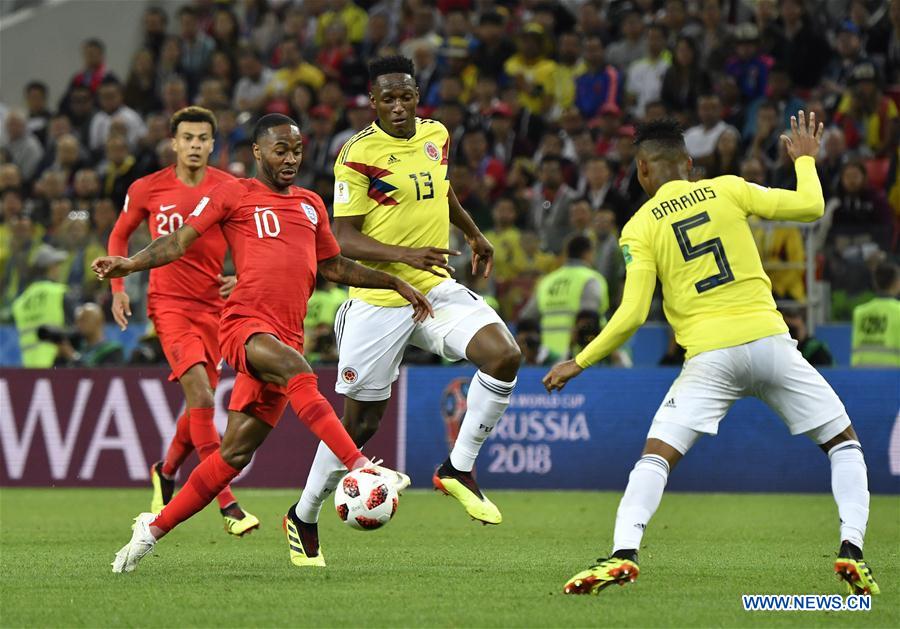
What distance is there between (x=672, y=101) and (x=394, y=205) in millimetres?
10383

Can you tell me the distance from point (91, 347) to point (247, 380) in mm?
9380

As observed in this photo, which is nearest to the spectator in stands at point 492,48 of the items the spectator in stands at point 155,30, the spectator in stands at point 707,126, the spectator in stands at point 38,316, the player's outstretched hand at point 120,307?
the spectator in stands at point 707,126

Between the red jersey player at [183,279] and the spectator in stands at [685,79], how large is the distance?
9.14 meters

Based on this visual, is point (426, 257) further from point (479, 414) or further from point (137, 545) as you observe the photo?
point (137, 545)

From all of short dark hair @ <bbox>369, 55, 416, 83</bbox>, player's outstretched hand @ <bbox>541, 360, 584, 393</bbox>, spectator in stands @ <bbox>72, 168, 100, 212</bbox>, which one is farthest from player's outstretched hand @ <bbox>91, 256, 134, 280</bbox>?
spectator in stands @ <bbox>72, 168, 100, 212</bbox>

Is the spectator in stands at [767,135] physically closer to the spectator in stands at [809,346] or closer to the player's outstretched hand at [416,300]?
the spectator in stands at [809,346]

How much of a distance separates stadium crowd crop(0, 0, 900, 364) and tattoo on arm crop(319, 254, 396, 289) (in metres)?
6.22

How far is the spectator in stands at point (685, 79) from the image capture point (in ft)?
60.9

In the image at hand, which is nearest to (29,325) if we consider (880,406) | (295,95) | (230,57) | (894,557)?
(295,95)

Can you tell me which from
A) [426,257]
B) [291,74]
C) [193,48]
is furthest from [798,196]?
[193,48]

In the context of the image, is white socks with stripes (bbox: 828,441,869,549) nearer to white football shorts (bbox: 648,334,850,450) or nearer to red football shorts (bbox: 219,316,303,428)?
white football shorts (bbox: 648,334,850,450)

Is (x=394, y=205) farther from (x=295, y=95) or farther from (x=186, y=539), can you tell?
(x=295, y=95)

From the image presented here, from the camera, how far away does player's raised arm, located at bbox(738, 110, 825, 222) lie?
727 centimetres

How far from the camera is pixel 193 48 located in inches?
925
